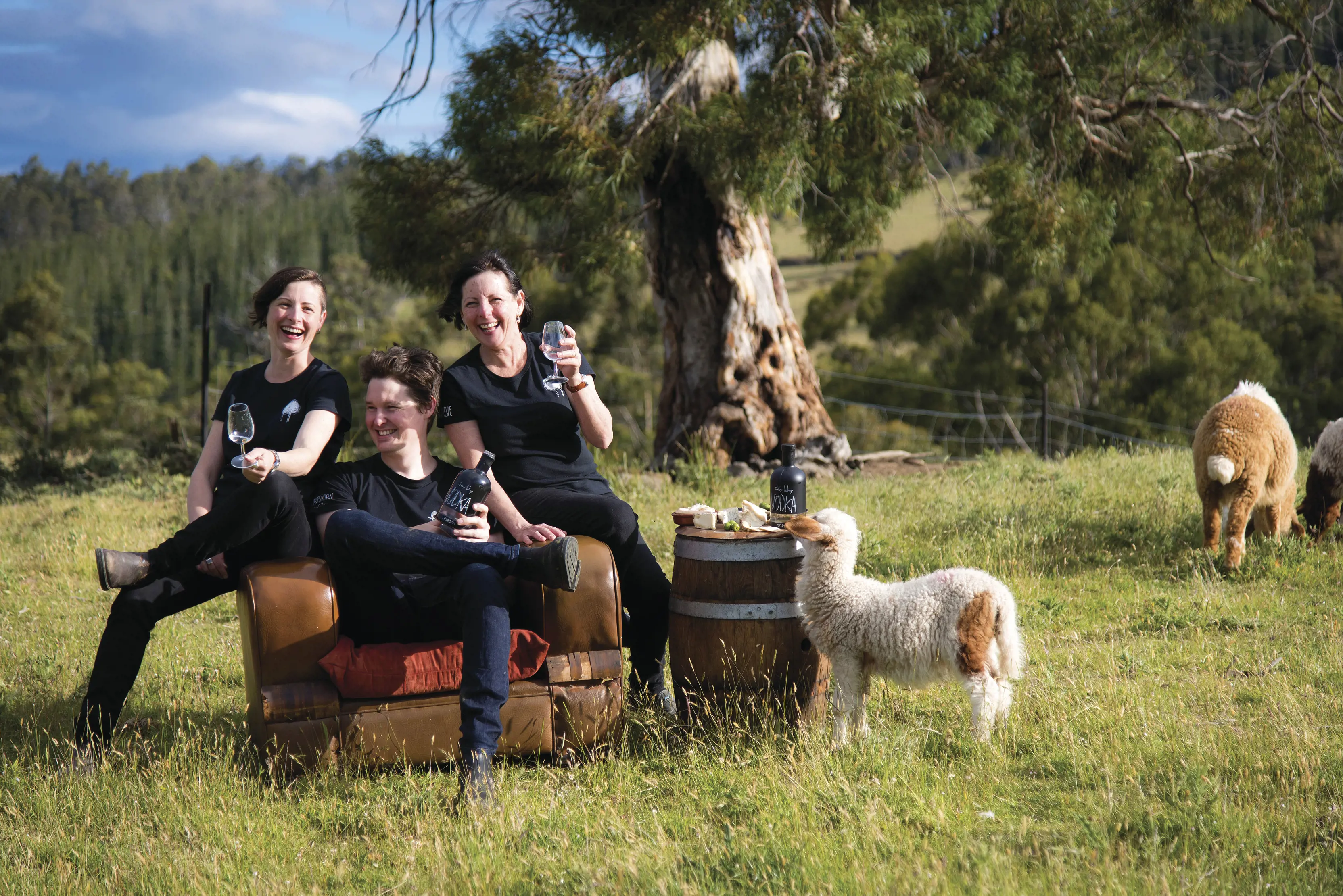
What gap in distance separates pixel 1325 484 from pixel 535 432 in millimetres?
5570

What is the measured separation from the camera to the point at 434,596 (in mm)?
4164

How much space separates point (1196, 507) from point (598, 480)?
5457 millimetres

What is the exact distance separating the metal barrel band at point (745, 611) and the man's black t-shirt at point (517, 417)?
28.8 inches

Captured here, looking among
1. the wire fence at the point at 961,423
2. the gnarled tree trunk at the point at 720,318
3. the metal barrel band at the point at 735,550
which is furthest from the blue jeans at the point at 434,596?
the wire fence at the point at 961,423

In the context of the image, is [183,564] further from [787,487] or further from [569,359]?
[787,487]

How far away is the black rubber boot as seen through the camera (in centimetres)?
402

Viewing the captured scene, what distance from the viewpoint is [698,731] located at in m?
4.29

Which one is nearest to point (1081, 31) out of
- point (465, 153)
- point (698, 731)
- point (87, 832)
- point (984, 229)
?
point (984, 229)

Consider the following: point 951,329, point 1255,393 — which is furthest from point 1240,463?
point 951,329

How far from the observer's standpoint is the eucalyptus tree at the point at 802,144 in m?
8.97

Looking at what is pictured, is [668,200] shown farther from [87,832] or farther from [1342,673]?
[87,832]

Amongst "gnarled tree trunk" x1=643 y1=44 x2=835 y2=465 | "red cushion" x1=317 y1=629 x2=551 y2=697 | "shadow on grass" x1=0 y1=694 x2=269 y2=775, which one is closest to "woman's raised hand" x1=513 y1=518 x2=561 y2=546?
"red cushion" x1=317 y1=629 x2=551 y2=697

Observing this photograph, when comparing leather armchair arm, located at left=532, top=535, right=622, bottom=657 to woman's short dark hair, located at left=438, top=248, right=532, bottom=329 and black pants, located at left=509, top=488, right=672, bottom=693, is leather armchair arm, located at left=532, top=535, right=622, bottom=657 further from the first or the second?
woman's short dark hair, located at left=438, top=248, right=532, bottom=329

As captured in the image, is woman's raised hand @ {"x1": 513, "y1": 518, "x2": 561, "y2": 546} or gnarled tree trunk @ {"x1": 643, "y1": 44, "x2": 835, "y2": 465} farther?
gnarled tree trunk @ {"x1": 643, "y1": 44, "x2": 835, "y2": 465}
